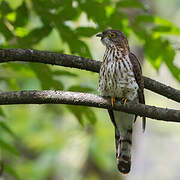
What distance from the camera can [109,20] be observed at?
12.6 ft

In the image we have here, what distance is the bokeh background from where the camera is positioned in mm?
3805

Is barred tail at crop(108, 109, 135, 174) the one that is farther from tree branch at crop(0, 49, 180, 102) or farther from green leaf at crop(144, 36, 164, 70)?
tree branch at crop(0, 49, 180, 102)

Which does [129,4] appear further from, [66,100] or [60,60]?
[66,100]

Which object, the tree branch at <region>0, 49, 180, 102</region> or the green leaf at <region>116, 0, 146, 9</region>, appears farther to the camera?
the green leaf at <region>116, 0, 146, 9</region>

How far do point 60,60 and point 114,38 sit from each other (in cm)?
147

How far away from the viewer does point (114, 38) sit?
15.4ft

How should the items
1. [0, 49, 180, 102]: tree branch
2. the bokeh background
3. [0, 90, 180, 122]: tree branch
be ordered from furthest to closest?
the bokeh background < [0, 49, 180, 102]: tree branch < [0, 90, 180, 122]: tree branch

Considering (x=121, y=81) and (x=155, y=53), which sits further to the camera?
(x=121, y=81)

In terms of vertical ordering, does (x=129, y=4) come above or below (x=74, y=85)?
above

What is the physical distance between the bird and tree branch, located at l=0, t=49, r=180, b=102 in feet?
0.85

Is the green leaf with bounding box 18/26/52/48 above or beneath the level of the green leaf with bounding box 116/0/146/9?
beneath

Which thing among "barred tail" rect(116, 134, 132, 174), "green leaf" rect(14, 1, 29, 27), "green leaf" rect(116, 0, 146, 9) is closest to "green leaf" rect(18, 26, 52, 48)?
"green leaf" rect(14, 1, 29, 27)

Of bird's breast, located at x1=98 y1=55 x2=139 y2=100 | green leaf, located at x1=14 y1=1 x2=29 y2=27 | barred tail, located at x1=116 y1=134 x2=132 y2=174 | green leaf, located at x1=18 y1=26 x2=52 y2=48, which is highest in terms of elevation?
green leaf, located at x1=14 y1=1 x2=29 y2=27

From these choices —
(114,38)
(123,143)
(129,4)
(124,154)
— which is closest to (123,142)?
(123,143)
